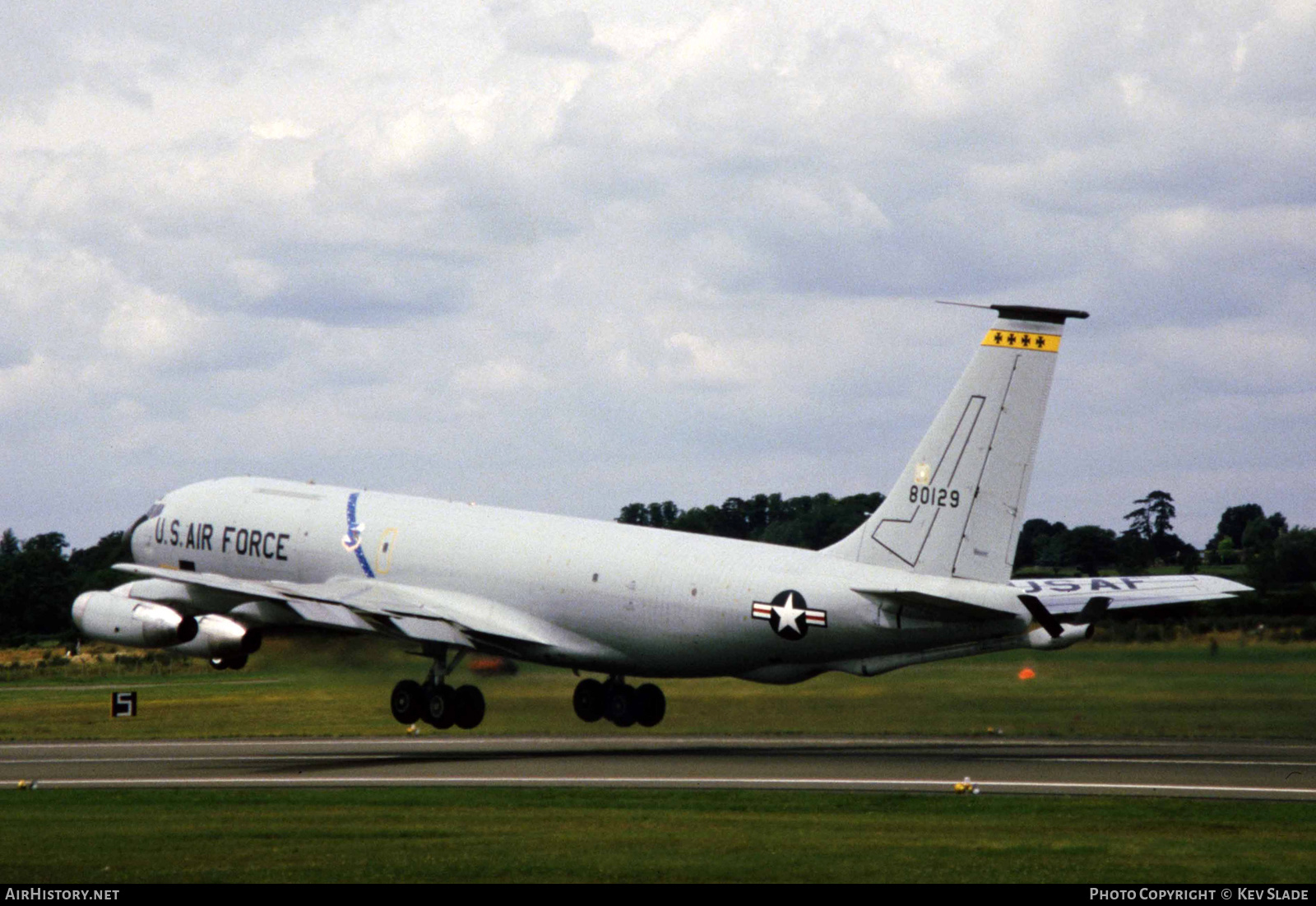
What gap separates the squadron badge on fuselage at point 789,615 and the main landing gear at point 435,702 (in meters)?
9.80

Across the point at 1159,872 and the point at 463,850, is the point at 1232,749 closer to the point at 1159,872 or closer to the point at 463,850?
the point at 1159,872

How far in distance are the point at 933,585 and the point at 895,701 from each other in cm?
750

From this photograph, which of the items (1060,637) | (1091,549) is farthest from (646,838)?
(1091,549)

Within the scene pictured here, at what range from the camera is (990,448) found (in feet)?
130

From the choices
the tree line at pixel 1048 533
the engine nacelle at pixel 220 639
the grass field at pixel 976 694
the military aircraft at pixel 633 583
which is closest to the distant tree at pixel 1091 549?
the tree line at pixel 1048 533

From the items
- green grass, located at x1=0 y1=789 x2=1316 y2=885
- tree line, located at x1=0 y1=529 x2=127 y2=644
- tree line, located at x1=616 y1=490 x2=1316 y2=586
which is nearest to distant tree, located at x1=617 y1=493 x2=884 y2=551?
tree line, located at x1=616 y1=490 x2=1316 y2=586

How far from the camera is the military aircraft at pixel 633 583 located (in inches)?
1554

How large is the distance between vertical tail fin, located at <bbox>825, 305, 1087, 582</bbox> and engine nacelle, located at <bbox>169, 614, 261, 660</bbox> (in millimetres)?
17138

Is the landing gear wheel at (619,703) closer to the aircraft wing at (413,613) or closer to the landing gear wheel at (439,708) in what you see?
the aircraft wing at (413,613)

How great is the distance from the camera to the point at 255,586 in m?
45.4

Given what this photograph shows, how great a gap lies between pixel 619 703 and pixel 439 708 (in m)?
4.92

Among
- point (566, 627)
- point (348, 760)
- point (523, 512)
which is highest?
point (523, 512)

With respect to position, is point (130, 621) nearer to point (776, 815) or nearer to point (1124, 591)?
point (776, 815)

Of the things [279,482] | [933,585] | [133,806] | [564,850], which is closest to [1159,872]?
[564,850]
